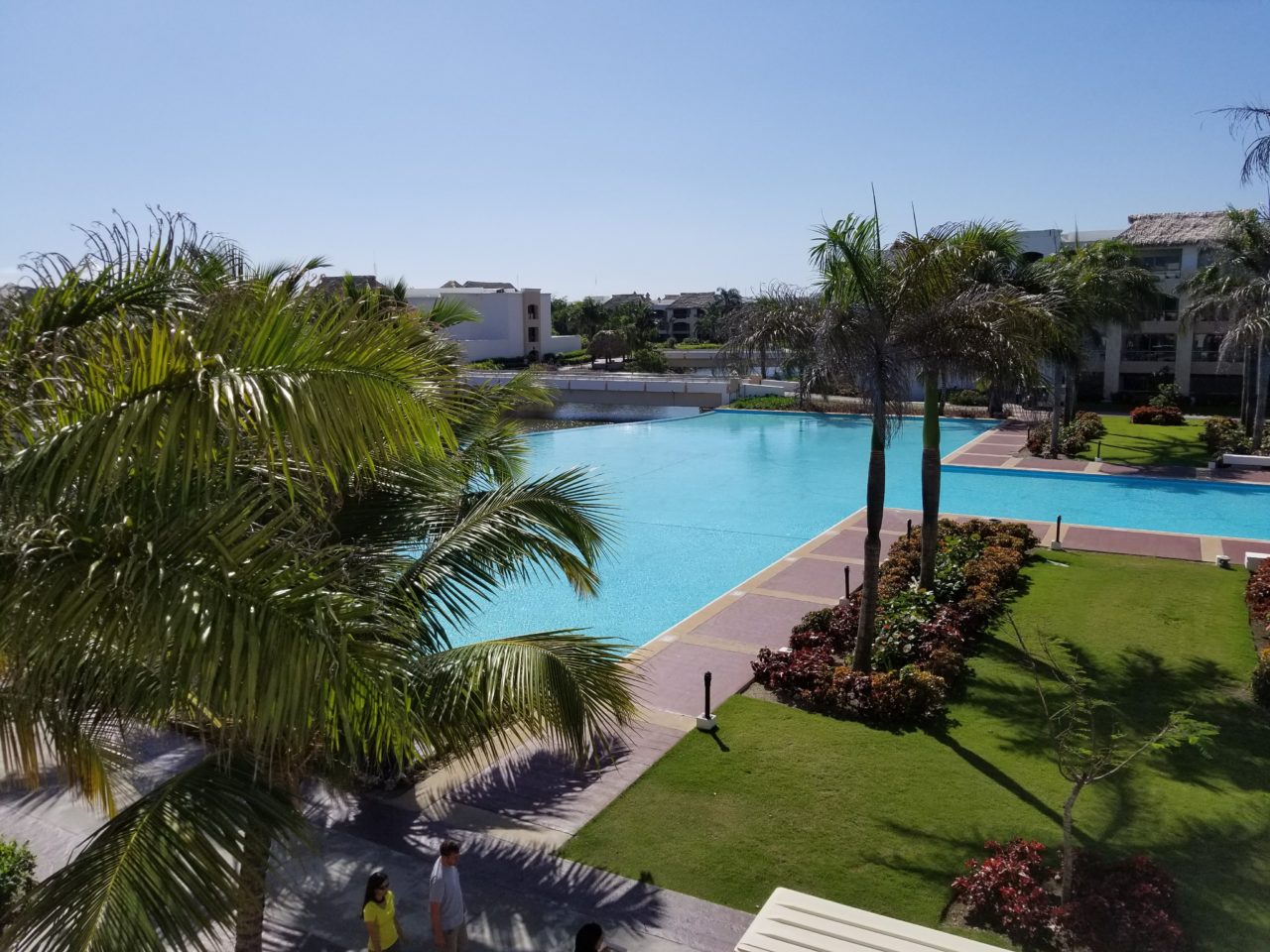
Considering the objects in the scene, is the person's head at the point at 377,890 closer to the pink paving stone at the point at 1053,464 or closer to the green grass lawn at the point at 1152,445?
the pink paving stone at the point at 1053,464

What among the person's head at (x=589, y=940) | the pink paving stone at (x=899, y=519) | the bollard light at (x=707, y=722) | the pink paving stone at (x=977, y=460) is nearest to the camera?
the person's head at (x=589, y=940)

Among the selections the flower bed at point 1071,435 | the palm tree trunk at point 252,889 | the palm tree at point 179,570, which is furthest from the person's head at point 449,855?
the flower bed at point 1071,435

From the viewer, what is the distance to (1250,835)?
8.27m

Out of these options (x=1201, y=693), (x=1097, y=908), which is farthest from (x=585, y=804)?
(x=1201, y=693)

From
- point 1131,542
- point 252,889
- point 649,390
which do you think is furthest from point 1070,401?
point 252,889

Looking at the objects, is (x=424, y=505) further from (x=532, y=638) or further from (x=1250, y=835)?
(x=1250, y=835)

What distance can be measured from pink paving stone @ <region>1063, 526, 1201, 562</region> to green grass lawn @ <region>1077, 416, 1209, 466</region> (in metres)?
9.90

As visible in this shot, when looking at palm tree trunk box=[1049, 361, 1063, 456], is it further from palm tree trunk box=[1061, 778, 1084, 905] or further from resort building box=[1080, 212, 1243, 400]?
palm tree trunk box=[1061, 778, 1084, 905]

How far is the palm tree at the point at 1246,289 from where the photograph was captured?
88.3ft

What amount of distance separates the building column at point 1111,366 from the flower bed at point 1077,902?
43355 millimetres

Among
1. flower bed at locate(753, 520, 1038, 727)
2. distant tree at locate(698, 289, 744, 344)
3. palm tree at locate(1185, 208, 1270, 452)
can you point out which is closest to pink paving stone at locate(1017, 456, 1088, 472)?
palm tree at locate(1185, 208, 1270, 452)

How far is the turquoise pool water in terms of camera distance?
17.7 meters

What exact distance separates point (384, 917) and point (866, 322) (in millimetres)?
8025

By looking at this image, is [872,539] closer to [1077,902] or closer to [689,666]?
[689,666]
